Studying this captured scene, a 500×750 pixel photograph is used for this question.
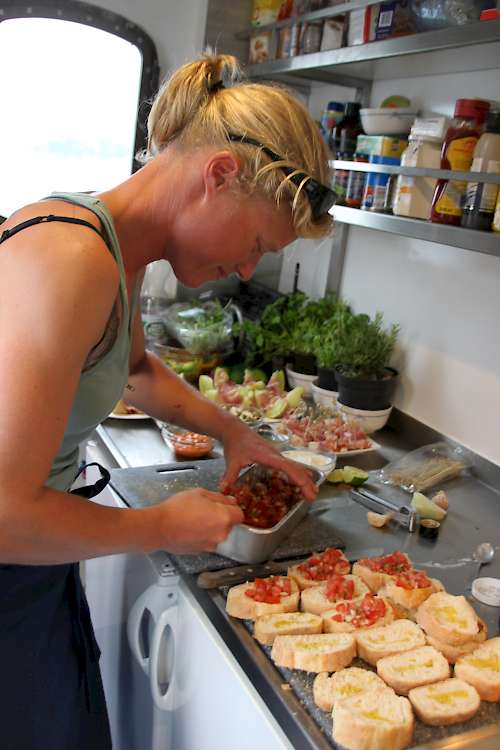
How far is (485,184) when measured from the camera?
141 centimetres

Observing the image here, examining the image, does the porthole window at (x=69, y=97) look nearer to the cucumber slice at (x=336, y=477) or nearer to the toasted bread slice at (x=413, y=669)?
the cucumber slice at (x=336, y=477)

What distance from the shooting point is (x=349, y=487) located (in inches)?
65.4

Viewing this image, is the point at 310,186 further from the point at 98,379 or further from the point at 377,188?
the point at 377,188

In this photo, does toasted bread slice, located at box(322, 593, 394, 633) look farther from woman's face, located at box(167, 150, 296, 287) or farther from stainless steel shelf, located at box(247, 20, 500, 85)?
stainless steel shelf, located at box(247, 20, 500, 85)

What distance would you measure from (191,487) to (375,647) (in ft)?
1.84

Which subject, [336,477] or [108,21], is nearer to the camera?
[336,477]

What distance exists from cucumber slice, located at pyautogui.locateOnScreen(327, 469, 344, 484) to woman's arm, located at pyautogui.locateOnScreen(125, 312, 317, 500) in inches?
10.7

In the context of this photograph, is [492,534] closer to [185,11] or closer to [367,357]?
[367,357]

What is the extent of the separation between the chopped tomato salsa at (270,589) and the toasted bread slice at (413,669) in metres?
0.19

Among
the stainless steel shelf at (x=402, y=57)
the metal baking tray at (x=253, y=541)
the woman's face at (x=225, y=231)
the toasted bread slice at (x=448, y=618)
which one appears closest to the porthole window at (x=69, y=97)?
the stainless steel shelf at (x=402, y=57)

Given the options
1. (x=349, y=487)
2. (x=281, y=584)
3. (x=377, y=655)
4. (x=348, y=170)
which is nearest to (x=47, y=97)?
(x=348, y=170)

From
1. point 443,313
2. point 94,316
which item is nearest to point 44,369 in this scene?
point 94,316

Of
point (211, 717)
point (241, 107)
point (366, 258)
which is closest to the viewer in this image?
point (241, 107)

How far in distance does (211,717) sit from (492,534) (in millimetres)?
739
